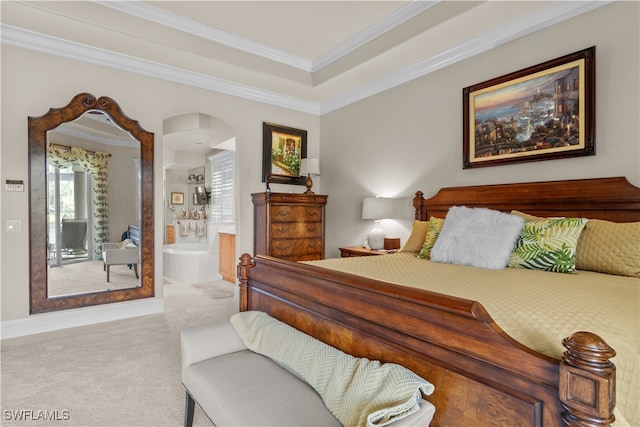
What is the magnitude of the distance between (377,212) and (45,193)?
3.34 meters

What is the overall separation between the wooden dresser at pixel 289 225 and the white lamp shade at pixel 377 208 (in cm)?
98

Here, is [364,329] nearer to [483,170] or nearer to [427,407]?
[427,407]

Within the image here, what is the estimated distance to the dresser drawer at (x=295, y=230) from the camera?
425 cm

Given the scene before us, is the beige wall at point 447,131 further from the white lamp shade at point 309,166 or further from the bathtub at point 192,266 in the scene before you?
the bathtub at point 192,266

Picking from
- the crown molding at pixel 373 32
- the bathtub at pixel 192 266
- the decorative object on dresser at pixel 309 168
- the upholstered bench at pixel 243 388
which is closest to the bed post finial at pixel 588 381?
the upholstered bench at pixel 243 388

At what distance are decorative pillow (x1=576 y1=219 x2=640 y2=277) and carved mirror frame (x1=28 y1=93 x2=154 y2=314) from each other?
13.0 feet

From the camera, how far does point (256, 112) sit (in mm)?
4566

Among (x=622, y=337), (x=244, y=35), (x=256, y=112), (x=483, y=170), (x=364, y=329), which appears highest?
(x=244, y=35)

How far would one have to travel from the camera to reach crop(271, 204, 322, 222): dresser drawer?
13.9ft

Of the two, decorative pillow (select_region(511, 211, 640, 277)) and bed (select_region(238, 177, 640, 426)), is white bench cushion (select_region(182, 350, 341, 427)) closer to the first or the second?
bed (select_region(238, 177, 640, 426))

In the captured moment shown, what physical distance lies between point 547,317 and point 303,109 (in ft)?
14.4

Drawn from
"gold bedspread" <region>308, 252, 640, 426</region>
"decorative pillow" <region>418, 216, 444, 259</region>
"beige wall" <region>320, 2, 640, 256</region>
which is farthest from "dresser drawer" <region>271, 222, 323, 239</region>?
"gold bedspread" <region>308, 252, 640, 426</region>

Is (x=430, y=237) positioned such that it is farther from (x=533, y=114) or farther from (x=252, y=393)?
(x=252, y=393)

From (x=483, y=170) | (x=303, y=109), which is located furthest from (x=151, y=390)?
(x=303, y=109)
